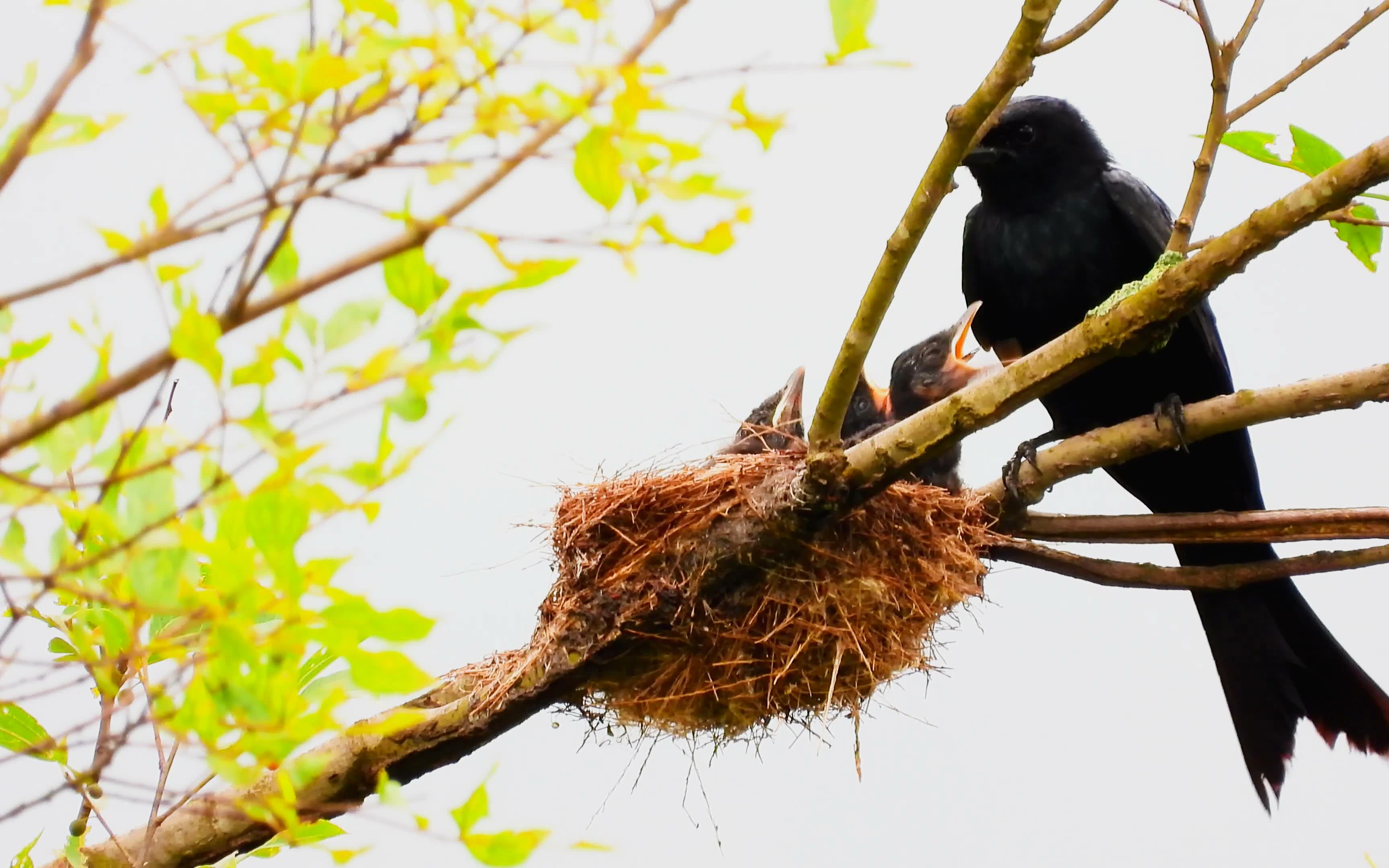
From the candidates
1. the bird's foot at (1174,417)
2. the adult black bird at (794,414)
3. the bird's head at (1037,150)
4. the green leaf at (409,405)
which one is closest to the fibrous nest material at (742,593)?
the bird's foot at (1174,417)

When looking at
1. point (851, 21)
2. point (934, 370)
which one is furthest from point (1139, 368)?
point (851, 21)

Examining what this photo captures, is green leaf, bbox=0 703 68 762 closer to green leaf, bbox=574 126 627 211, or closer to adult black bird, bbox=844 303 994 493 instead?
green leaf, bbox=574 126 627 211

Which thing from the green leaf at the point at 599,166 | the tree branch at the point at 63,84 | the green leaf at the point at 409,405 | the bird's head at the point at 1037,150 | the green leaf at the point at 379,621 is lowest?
the green leaf at the point at 379,621

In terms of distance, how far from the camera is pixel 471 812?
0.70m

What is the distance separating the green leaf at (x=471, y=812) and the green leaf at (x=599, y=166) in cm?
33

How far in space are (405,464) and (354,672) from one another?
0.10 meters

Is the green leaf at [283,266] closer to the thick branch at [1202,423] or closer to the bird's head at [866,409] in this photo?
the thick branch at [1202,423]

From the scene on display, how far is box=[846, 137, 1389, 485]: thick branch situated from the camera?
56.3 inches

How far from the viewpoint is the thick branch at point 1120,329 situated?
4.69 ft

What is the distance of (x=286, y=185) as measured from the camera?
0.66m

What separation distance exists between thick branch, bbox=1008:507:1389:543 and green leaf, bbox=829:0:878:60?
1.65 metres

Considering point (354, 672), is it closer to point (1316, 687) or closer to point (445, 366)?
point (445, 366)

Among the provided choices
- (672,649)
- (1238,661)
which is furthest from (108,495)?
(1238,661)

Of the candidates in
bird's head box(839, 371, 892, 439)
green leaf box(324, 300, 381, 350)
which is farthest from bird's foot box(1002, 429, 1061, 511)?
green leaf box(324, 300, 381, 350)
